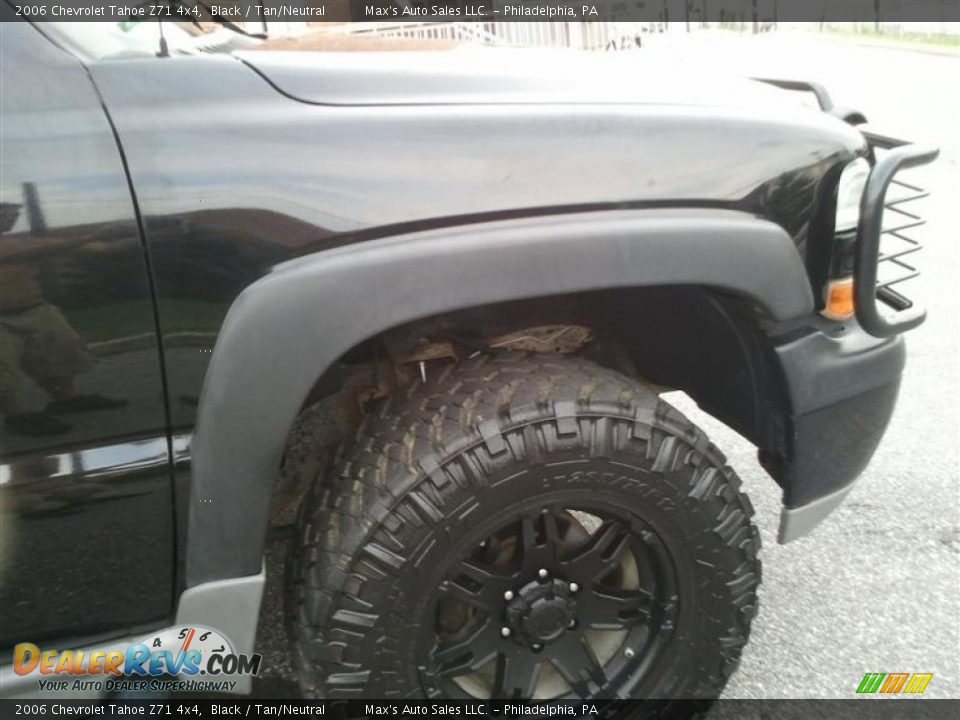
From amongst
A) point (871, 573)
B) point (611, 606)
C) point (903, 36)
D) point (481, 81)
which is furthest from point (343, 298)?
point (903, 36)

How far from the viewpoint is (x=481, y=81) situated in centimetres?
157

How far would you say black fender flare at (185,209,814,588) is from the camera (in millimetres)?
1342

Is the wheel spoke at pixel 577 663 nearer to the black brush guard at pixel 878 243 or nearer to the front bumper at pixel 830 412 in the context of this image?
the front bumper at pixel 830 412

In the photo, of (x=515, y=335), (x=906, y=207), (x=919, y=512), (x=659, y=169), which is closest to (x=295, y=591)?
(x=515, y=335)

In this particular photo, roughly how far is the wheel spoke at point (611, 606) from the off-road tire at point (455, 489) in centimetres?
13

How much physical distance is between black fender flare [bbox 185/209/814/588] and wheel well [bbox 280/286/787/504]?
0.16 meters

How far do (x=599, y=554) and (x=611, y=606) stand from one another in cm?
15

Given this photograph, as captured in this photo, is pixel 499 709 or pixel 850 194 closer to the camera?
pixel 850 194

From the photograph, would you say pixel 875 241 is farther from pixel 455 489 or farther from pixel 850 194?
pixel 455 489

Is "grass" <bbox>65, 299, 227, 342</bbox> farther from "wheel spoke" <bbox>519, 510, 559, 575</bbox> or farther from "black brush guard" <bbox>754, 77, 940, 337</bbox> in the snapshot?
"black brush guard" <bbox>754, 77, 940, 337</bbox>

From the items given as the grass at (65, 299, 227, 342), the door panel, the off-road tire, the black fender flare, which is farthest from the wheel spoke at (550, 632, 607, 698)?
the grass at (65, 299, 227, 342)

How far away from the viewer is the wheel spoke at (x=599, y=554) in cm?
174

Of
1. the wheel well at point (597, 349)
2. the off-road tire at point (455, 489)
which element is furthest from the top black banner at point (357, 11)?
the off-road tire at point (455, 489)

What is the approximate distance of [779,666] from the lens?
7.06 feet
